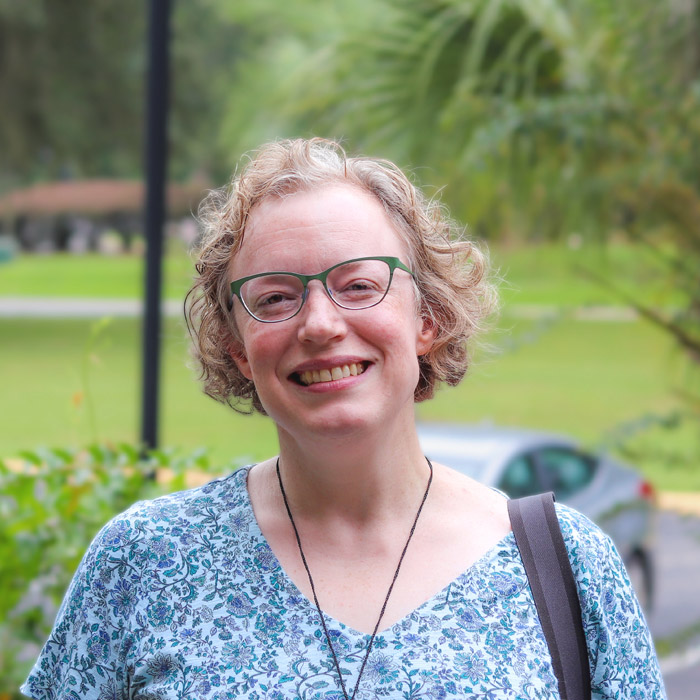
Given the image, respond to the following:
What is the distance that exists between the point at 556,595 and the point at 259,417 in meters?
0.67

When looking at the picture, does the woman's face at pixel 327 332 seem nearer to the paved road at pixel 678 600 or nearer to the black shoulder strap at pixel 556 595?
the black shoulder strap at pixel 556 595

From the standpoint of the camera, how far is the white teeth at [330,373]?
1.28 meters

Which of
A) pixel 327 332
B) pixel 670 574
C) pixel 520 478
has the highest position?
pixel 327 332

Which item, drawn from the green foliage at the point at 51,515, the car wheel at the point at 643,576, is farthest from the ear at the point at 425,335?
the car wheel at the point at 643,576

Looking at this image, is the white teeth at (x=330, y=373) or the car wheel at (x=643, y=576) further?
the car wheel at (x=643, y=576)

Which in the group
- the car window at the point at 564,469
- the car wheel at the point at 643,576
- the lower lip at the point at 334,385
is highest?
the lower lip at the point at 334,385

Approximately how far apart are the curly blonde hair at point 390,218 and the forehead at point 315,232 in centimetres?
2

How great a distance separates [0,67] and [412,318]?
39.7ft

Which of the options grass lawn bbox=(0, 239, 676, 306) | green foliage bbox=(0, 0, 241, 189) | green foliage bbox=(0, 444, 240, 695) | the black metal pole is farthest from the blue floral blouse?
green foliage bbox=(0, 0, 241, 189)

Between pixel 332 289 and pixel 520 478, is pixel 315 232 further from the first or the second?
pixel 520 478

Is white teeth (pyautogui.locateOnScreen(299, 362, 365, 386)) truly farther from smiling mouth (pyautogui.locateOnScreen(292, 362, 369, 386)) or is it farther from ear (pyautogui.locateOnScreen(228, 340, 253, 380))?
ear (pyautogui.locateOnScreen(228, 340, 253, 380))

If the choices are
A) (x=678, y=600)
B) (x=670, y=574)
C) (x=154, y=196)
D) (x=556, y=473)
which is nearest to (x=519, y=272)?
(x=154, y=196)

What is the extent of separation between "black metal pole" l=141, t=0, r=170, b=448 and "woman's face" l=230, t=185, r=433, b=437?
1708 mm

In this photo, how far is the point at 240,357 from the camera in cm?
148
